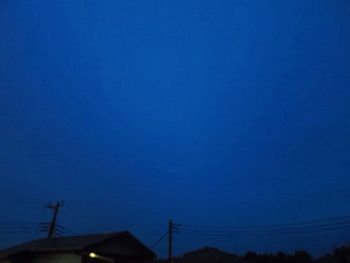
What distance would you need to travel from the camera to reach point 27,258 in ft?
69.6

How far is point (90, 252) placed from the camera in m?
Answer: 19.3

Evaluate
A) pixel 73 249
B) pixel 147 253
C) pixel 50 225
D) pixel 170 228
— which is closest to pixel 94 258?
pixel 73 249

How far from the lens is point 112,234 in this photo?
862 inches

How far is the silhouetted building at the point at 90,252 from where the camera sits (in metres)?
19.4

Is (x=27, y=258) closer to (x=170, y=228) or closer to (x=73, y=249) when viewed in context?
(x=73, y=249)

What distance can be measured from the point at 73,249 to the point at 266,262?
4635 cm

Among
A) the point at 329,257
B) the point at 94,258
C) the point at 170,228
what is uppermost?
the point at 329,257

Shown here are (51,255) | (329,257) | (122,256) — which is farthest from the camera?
(329,257)

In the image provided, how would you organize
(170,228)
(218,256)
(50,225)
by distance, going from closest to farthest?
(170,228), (50,225), (218,256)

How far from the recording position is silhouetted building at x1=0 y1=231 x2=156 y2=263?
19375mm

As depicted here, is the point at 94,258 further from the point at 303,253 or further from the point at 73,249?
the point at 303,253

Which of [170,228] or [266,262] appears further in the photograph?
[266,262]

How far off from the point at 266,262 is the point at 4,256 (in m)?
47.2

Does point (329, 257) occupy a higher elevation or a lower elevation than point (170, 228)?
higher
